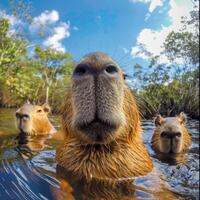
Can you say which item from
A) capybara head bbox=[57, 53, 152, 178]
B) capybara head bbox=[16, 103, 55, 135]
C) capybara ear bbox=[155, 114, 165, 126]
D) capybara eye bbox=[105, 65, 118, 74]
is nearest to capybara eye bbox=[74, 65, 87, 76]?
capybara head bbox=[57, 53, 152, 178]

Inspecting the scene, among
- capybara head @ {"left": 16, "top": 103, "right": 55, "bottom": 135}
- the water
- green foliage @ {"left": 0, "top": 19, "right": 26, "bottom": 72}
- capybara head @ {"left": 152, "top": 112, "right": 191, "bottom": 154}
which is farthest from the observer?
green foliage @ {"left": 0, "top": 19, "right": 26, "bottom": 72}

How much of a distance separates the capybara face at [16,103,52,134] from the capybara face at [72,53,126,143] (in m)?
4.86

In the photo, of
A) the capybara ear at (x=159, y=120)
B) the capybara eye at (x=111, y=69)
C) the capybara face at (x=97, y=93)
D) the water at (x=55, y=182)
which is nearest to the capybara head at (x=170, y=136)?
the capybara ear at (x=159, y=120)

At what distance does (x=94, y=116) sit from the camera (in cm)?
253

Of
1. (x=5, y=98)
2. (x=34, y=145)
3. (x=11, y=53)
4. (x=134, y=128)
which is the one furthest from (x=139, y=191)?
(x=5, y=98)

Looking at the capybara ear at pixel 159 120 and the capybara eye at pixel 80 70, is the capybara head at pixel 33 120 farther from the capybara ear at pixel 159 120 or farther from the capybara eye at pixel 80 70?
the capybara eye at pixel 80 70

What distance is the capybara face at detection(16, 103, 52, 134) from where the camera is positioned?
24.0ft

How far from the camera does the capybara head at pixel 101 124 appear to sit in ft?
8.08

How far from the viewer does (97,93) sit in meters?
2.46

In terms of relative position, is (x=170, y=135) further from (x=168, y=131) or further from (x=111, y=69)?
(x=111, y=69)

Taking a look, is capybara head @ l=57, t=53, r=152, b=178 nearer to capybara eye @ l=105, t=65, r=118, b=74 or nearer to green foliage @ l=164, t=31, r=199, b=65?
capybara eye @ l=105, t=65, r=118, b=74

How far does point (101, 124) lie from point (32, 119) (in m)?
5.13

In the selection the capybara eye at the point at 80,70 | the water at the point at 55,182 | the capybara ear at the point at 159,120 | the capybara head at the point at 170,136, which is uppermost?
the capybara eye at the point at 80,70

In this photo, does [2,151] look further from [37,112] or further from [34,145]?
[37,112]
